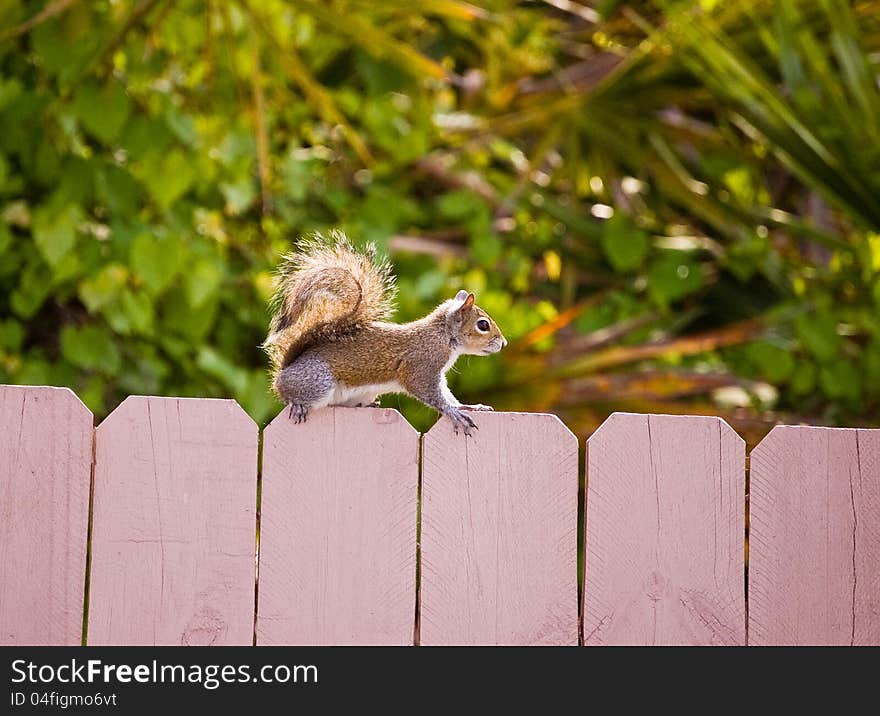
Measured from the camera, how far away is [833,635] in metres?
Result: 2.04

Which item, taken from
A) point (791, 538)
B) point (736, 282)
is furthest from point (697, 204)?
point (791, 538)

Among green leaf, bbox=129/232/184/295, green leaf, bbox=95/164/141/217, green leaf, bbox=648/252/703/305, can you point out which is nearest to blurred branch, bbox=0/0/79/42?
green leaf, bbox=95/164/141/217

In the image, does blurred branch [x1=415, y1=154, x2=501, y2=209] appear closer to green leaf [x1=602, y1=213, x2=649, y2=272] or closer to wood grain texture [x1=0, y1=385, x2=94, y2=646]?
green leaf [x1=602, y1=213, x2=649, y2=272]

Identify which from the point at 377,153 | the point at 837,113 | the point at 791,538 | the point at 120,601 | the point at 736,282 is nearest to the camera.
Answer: the point at 120,601

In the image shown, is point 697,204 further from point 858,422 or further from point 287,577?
point 287,577

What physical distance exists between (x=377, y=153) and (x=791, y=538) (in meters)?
2.86

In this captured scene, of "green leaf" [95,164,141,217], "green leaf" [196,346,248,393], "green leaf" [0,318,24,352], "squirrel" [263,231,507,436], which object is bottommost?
"squirrel" [263,231,507,436]

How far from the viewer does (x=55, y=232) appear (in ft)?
10.2

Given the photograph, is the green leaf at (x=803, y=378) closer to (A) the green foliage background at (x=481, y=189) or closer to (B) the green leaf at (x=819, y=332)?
(A) the green foliage background at (x=481, y=189)

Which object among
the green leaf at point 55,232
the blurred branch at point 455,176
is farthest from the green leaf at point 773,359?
the green leaf at point 55,232

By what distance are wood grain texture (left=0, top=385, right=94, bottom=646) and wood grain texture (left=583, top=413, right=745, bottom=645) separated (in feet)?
2.58

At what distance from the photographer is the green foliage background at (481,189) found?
3.25m

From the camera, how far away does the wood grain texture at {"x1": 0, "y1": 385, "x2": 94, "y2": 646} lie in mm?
1860

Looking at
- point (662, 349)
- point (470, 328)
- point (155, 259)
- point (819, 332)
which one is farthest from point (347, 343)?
point (819, 332)
